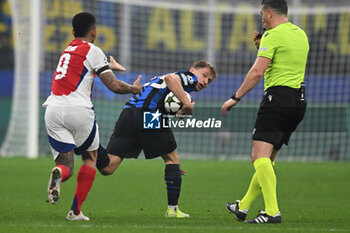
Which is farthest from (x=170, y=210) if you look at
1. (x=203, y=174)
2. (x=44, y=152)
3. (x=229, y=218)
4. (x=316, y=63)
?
(x=316, y=63)

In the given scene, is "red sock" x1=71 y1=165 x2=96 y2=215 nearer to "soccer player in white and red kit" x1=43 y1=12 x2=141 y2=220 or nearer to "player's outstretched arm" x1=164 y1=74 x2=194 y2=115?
"soccer player in white and red kit" x1=43 y1=12 x2=141 y2=220

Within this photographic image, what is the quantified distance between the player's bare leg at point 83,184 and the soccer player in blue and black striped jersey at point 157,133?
1.71 ft

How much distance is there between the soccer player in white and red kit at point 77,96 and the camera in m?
7.09

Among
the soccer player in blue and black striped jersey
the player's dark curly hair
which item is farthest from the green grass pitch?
the player's dark curly hair

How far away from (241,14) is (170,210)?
1416 cm

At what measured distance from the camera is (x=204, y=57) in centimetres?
2102

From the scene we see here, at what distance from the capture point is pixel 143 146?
8.33 m

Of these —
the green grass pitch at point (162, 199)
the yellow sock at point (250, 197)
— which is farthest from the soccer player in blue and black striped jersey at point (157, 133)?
the yellow sock at point (250, 197)

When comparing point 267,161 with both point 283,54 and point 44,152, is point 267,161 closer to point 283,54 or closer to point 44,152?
point 283,54

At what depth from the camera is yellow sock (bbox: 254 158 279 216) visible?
7273mm

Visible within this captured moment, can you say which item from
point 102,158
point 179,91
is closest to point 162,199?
point 102,158

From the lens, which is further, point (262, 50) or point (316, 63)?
point (316, 63)

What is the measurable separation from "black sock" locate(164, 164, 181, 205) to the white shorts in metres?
1.31

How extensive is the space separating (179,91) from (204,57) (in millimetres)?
13238
